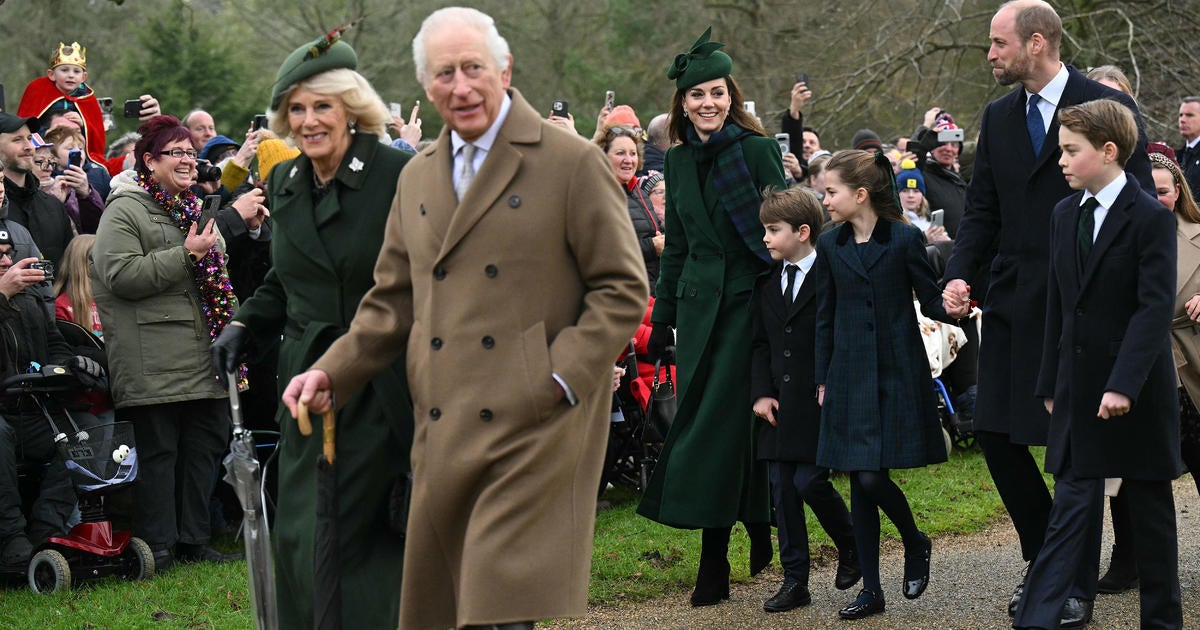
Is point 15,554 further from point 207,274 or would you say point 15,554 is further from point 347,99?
point 347,99

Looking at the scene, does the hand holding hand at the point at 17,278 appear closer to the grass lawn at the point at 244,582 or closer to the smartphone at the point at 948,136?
the grass lawn at the point at 244,582

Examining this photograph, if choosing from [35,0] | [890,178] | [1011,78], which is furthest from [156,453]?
[35,0]

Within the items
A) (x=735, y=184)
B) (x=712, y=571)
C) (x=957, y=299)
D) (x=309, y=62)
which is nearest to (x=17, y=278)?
(x=309, y=62)

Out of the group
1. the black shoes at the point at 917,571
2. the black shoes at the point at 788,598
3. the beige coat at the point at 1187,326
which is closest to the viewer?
the black shoes at the point at 917,571

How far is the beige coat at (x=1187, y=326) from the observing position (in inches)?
269

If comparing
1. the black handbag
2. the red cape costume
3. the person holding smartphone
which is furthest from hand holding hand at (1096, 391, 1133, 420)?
the red cape costume

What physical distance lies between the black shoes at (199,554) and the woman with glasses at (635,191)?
2866 mm

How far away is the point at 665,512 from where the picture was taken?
6531mm

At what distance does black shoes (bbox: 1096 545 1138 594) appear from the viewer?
21.6 feet

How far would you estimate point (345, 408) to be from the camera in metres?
4.89

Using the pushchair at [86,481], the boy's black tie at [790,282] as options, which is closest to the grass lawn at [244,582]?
the pushchair at [86,481]

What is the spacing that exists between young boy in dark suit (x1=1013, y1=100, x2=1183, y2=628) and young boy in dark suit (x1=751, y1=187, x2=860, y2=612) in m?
1.15

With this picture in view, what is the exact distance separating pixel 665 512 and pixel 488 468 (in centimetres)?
239

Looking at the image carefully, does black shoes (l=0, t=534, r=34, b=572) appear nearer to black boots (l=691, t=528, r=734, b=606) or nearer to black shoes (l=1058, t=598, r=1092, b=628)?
black boots (l=691, t=528, r=734, b=606)
